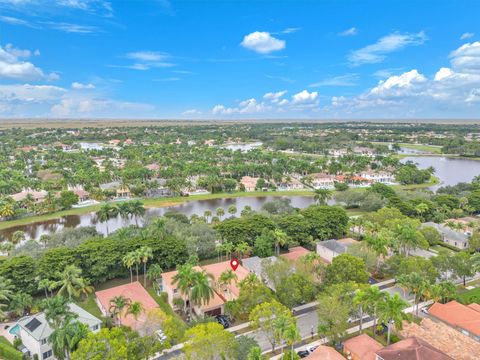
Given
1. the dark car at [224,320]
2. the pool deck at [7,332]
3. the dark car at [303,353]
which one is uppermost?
the dark car at [303,353]

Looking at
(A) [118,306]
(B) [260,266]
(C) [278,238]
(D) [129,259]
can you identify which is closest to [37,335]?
(A) [118,306]

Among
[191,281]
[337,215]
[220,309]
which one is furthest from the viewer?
[337,215]

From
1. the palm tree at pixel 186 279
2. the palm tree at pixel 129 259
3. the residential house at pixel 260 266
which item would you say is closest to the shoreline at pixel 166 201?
the palm tree at pixel 129 259

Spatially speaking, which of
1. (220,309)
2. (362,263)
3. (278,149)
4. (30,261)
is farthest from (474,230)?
(278,149)

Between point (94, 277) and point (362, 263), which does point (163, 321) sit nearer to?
point (94, 277)

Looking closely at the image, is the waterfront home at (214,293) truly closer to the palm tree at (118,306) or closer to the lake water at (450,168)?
the palm tree at (118,306)

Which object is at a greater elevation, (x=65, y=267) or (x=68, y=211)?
(x=65, y=267)

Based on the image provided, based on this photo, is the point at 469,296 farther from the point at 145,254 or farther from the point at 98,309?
the point at 98,309
